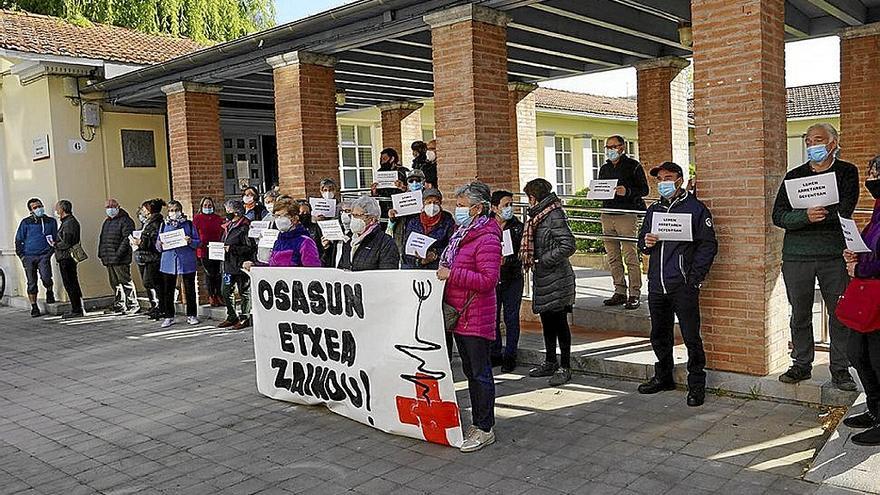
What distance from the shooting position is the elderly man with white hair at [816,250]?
5439 mm

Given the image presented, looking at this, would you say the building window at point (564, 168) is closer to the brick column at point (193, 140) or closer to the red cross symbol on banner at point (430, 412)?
the brick column at point (193, 140)

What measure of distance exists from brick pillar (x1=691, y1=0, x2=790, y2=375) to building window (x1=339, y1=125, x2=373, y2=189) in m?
13.2

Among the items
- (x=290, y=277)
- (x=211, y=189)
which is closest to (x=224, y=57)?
(x=211, y=189)

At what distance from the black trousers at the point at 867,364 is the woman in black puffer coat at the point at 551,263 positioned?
2.49m

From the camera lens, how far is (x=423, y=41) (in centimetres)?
1004

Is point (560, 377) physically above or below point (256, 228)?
below

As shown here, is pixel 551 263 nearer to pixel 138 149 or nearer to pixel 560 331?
pixel 560 331

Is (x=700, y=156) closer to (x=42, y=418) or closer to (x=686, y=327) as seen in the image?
(x=686, y=327)

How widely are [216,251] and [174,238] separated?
0.90 meters

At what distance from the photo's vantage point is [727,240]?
20.4 feet

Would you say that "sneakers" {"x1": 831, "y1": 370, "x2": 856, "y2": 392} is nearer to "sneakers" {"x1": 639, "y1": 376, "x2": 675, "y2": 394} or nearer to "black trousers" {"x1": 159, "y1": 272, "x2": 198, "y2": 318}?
"sneakers" {"x1": 639, "y1": 376, "x2": 675, "y2": 394}

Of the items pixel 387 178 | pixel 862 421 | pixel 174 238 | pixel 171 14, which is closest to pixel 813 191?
pixel 862 421

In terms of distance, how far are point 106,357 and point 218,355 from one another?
162 centimetres

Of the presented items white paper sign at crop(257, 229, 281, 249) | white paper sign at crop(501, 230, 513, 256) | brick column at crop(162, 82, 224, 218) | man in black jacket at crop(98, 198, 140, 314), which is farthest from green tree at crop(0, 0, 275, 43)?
white paper sign at crop(501, 230, 513, 256)
